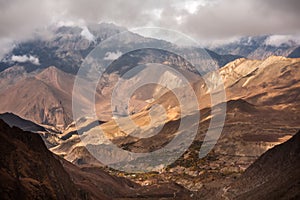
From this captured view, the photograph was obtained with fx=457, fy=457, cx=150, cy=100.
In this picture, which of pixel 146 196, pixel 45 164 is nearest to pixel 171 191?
pixel 146 196

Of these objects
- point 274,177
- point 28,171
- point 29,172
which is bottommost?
point 29,172

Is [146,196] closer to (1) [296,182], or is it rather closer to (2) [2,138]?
(2) [2,138]

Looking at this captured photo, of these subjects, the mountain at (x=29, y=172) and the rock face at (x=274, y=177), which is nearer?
the mountain at (x=29, y=172)

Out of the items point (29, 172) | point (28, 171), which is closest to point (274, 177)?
point (29, 172)

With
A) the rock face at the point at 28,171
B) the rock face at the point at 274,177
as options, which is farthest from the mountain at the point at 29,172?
the rock face at the point at 274,177

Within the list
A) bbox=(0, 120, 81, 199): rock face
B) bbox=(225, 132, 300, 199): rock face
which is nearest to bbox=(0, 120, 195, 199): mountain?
bbox=(0, 120, 81, 199): rock face

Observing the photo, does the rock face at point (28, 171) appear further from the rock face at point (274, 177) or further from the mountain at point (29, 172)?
the rock face at point (274, 177)

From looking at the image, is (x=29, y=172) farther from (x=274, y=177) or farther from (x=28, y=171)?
(x=274, y=177)

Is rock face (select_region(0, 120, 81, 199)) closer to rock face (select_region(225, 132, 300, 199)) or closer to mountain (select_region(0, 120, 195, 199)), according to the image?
mountain (select_region(0, 120, 195, 199))
